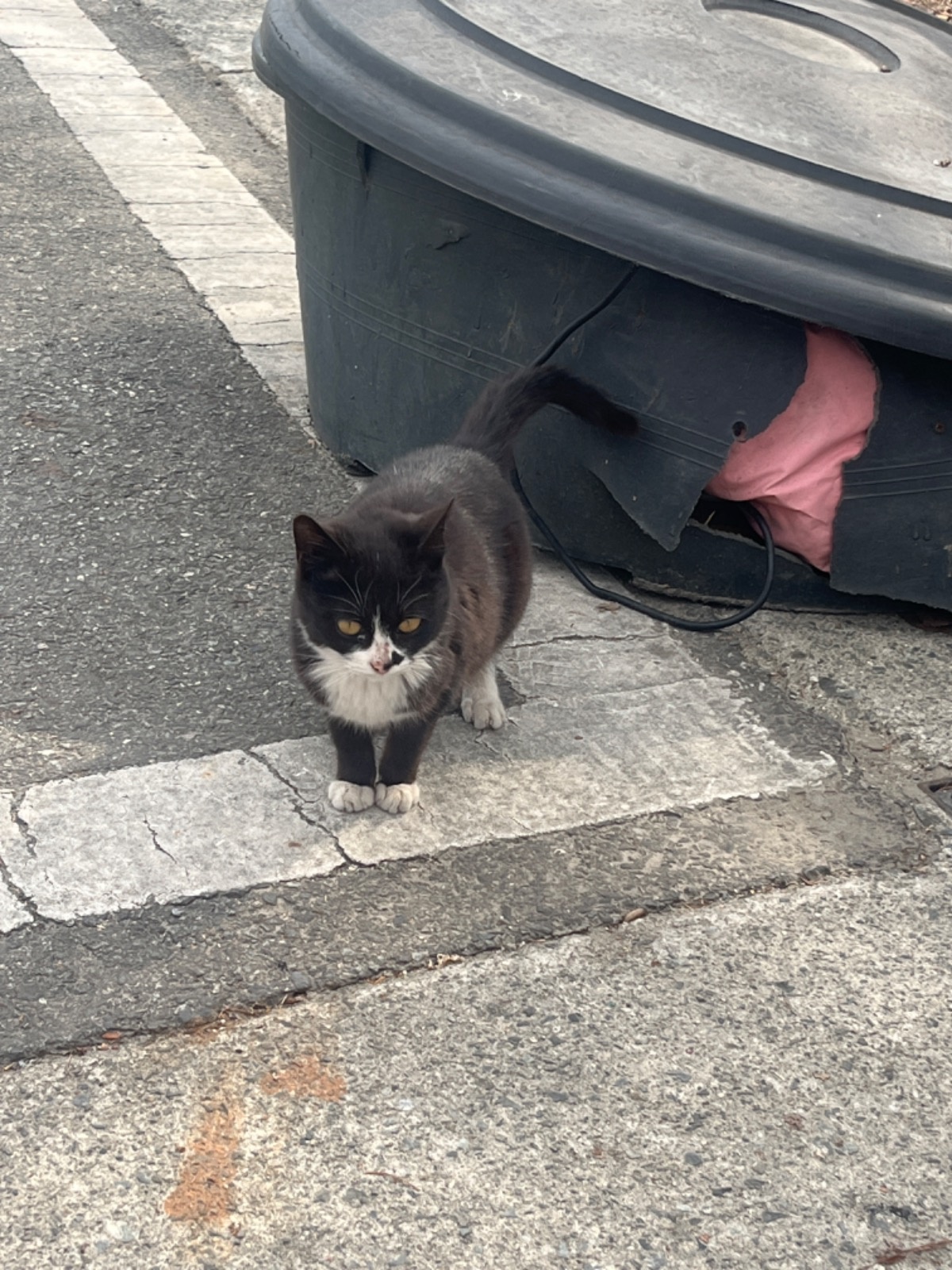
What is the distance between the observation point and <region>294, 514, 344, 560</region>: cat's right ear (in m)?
2.49

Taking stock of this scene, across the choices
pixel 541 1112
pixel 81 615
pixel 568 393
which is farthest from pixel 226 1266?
pixel 568 393

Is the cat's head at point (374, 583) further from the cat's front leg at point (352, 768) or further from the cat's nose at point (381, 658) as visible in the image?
the cat's front leg at point (352, 768)

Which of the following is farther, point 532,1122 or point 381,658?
point 381,658

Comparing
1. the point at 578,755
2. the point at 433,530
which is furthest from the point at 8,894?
the point at 578,755

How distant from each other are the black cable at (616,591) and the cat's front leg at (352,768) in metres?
1.02

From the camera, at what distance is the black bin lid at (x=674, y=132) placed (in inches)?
117

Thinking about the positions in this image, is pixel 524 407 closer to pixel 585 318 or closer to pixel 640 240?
pixel 585 318

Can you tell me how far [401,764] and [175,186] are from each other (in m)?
4.02

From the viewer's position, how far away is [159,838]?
8.74ft

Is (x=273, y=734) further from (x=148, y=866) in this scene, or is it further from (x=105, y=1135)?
(x=105, y=1135)

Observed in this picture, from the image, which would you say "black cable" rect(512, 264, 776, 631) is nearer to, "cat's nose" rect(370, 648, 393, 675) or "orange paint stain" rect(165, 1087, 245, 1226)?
"cat's nose" rect(370, 648, 393, 675)

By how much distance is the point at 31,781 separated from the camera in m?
2.79

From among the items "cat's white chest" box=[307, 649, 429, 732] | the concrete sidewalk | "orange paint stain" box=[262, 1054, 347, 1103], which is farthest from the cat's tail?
"orange paint stain" box=[262, 1054, 347, 1103]

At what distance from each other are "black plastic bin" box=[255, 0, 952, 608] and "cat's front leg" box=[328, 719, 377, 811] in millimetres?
1009
